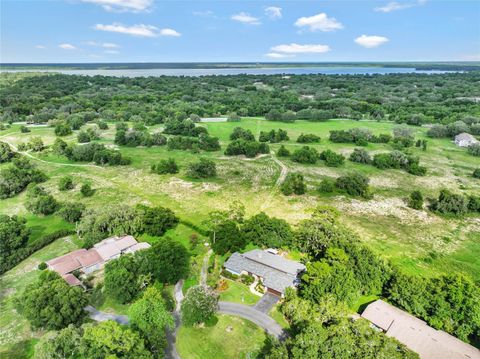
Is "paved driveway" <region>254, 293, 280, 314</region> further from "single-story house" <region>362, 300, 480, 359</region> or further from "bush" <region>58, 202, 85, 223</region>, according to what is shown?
"bush" <region>58, 202, 85, 223</region>

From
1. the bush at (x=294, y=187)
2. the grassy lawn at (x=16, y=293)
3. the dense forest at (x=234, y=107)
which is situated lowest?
the grassy lawn at (x=16, y=293)

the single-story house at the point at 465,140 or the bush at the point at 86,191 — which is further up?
the single-story house at the point at 465,140

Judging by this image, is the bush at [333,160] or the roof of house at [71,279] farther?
the bush at [333,160]

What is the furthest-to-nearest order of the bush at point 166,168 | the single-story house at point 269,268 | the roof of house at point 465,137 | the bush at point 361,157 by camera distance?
the roof of house at point 465,137 < the bush at point 361,157 < the bush at point 166,168 < the single-story house at point 269,268

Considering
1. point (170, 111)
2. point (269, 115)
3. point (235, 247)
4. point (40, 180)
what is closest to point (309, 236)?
point (235, 247)

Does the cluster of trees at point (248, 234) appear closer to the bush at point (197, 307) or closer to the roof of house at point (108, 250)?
the bush at point (197, 307)

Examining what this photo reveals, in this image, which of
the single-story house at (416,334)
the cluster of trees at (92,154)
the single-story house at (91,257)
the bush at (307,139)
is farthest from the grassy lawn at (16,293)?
the bush at (307,139)

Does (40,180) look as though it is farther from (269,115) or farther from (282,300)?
(269,115)
